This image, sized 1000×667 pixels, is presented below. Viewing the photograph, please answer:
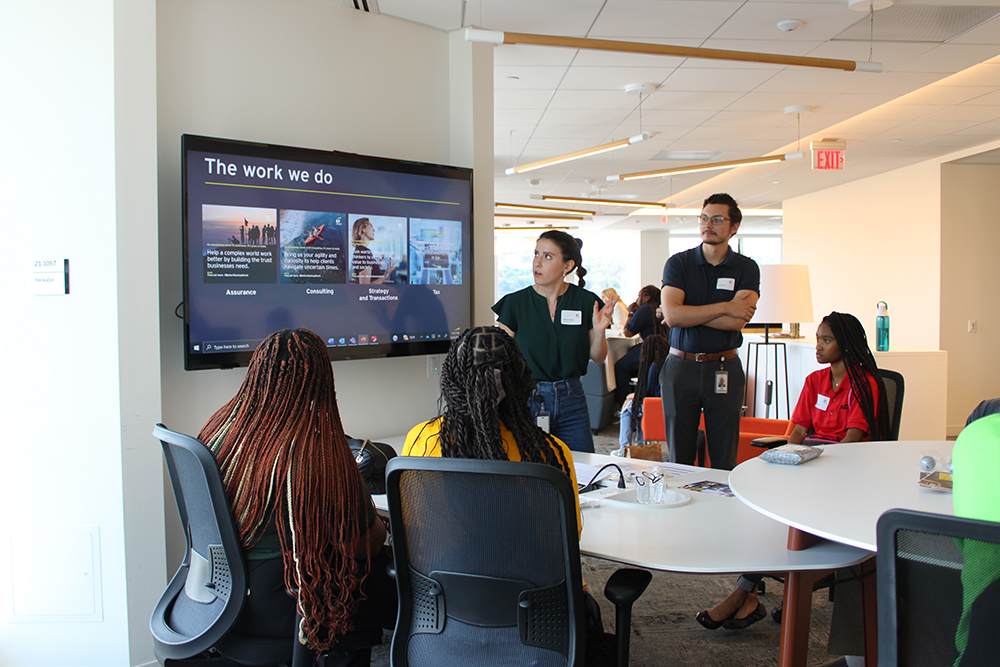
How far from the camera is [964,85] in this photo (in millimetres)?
5398

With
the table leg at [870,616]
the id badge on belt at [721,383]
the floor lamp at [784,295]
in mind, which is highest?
the floor lamp at [784,295]

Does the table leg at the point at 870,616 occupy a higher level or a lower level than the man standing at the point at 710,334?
lower

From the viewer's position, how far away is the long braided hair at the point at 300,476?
5.16ft

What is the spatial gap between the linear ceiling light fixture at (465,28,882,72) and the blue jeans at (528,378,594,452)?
1.78 meters

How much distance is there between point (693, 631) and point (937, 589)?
1933 millimetres

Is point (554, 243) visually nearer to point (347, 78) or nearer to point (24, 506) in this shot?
point (347, 78)

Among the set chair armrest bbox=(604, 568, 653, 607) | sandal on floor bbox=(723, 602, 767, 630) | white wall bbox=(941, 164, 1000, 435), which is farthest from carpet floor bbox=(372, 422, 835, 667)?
white wall bbox=(941, 164, 1000, 435)

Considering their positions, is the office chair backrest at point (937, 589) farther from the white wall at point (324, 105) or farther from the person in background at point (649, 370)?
the person in background at point (649, 370)

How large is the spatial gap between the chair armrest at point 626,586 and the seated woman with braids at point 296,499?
63 centimetres

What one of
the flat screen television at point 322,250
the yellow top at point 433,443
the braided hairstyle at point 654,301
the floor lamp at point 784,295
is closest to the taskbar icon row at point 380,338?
the flat screen television at point 322,250

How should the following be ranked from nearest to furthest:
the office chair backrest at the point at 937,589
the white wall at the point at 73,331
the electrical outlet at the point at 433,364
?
the office chair backrest at the point at 937,589 → the white wall at the point at 73,331 → the electrical outlet at the point at 433,364

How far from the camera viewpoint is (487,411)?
1531 mm

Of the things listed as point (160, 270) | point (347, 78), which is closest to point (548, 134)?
point (347, 78)

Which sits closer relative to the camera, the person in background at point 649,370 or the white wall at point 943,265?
the person in background at point 649,370
